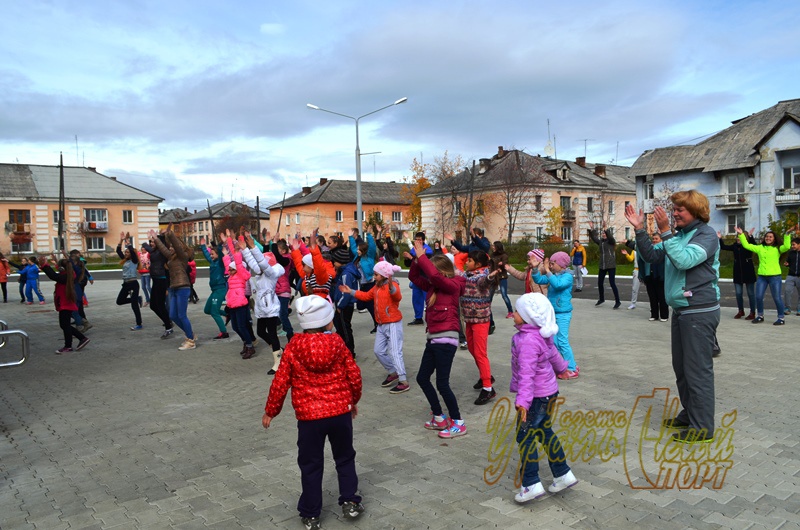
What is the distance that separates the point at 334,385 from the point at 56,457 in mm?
3320

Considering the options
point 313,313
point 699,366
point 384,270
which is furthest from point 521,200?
point 313,313

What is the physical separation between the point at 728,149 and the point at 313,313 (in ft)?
173

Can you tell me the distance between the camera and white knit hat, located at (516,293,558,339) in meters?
4.41

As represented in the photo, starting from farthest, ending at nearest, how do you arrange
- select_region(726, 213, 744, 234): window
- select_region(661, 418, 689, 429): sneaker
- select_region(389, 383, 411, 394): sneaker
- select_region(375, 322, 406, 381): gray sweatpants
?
select_region(726, 213, 744, 234): window, select_region(389, 383, 411, 394): sneaker, select_region(375, 322, 406, 381): gray sweatpants, select_region(661, 418, 689, 429): sneaker

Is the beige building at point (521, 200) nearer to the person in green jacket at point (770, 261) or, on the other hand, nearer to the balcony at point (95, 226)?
the balcony at point (95, 226)

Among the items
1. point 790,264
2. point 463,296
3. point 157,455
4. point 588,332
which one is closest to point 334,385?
point 157,455

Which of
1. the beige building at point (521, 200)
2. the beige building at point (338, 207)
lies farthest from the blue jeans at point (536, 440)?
the beige building at point (338, 207)

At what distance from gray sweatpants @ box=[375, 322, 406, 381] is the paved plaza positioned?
15.2 inches

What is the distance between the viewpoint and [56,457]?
572 centimetres

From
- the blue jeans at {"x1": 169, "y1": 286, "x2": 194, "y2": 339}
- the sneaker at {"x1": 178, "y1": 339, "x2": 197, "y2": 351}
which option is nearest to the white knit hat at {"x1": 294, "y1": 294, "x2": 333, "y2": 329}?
the blue jeans at {"x1": 169, "y1": 286, "x2": 194, "y2": 339}

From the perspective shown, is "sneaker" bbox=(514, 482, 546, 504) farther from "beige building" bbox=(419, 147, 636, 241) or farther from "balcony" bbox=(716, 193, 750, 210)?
"balcony" bbox=(716, 193, 750, 210)

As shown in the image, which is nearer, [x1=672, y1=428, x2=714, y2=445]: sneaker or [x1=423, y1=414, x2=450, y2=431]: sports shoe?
[x1=672, y1=428, x2=714, y2=445]: sneaker

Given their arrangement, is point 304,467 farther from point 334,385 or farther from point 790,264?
point 790,264

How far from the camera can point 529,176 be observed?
57.8 m
